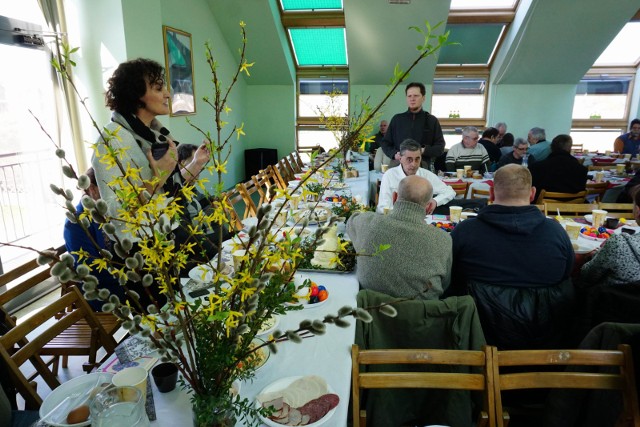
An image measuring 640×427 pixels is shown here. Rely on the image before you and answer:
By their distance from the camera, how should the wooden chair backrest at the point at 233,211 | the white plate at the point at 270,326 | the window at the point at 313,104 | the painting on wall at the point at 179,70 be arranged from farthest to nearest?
1. the window at the point at 313,104
2. the painting on wall at the point at 179,70
3. the white plate at the point at 270,326
4. the wooden chair backrest at the point at 233,211

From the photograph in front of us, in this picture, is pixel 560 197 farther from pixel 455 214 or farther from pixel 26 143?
pixel 26 143

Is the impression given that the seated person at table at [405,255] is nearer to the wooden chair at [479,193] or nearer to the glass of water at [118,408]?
the glass of water at [118,408]

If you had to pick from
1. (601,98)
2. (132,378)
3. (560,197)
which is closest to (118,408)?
(132,378)

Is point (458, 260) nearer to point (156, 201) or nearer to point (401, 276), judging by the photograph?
point (401, 276)

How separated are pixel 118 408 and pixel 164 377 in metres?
0.30

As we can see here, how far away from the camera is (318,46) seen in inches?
328

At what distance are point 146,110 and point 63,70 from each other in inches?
57.5

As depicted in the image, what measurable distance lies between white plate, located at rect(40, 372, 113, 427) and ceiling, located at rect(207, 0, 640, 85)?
649 centimetres

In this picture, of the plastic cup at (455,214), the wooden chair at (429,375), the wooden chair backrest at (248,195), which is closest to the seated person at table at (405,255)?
the wooden chair at (429,375)

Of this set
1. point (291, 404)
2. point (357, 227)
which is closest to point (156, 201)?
point (291, 404)

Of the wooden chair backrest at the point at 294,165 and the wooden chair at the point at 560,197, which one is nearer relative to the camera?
the wooden chair at the point at 560,197

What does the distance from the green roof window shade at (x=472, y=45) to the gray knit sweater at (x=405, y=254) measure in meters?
6.53

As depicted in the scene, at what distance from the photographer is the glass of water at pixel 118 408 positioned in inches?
37.1

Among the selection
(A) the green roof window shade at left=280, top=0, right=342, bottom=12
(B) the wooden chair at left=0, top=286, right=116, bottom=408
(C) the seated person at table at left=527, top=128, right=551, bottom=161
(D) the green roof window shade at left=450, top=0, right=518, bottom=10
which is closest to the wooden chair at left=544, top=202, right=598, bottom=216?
(C) the seated person at table at left=527, top=128, right=551, bottom=161
